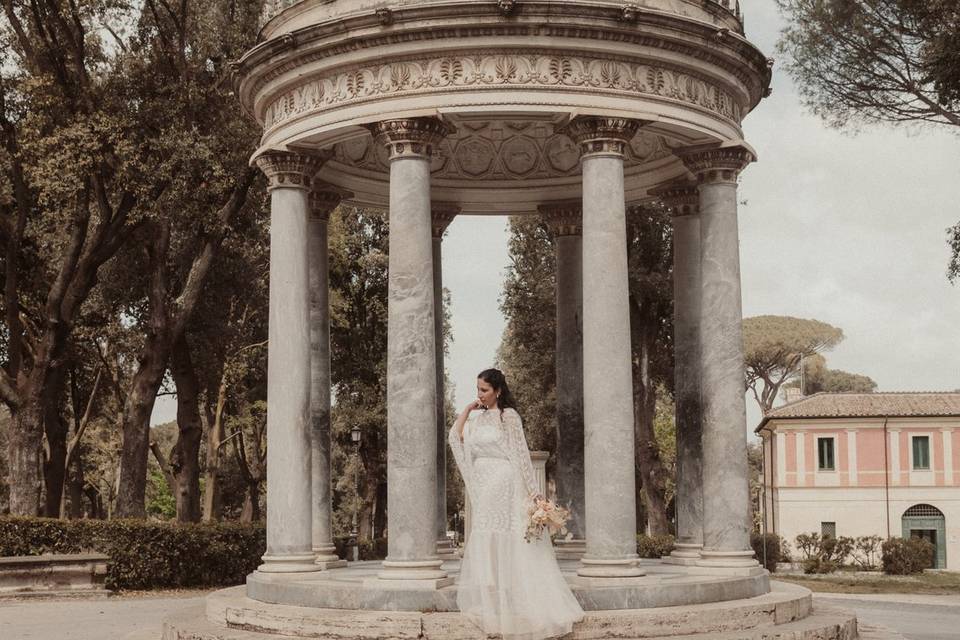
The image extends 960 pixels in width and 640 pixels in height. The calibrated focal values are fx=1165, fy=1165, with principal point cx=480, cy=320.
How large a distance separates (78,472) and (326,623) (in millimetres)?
41193

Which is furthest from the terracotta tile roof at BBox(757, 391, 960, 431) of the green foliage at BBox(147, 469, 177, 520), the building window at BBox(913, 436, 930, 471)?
the green foliage at BBox(147, 469, 177, 520)

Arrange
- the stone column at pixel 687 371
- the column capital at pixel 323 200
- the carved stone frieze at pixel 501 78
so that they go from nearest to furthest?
the carved stone frieze at pixel 501 78
the stone column at pixel 687 371
the column capital at pixel 323 200

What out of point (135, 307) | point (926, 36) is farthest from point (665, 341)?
point (135, 307)

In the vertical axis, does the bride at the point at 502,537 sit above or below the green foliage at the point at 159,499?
above

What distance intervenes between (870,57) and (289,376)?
78.9 ft

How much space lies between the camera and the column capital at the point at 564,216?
83.1 ft

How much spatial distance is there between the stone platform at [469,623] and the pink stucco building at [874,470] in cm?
5652

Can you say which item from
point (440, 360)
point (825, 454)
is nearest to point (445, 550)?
point (440, 360)

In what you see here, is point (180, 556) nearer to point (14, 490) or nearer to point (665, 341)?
point (14, 490)

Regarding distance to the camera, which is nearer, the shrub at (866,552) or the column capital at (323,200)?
the column capital at (323,200)

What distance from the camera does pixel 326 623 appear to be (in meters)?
16.3

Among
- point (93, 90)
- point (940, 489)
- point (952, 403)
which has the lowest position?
point (940, 489)

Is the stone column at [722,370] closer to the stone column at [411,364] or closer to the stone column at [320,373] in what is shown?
the stone column at [411,364]

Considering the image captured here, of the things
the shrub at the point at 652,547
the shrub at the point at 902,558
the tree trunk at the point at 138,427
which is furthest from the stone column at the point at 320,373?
the shrub at the point at 902,558
